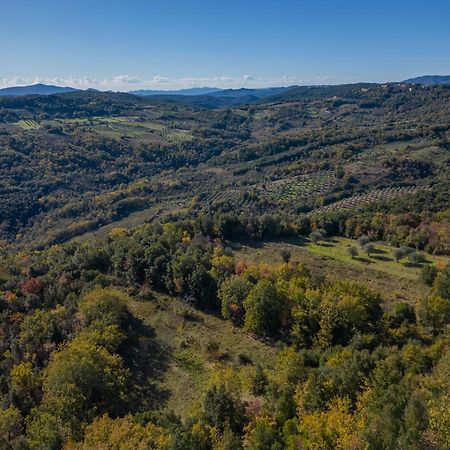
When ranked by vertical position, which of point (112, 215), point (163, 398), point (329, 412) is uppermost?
point (329, 412)

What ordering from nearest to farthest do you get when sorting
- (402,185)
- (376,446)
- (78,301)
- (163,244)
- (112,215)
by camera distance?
(376,446), (78,301), (163,244), (402,185), (112,215)

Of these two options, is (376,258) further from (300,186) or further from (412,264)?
(300,186)

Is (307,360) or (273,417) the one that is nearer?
(273,417)

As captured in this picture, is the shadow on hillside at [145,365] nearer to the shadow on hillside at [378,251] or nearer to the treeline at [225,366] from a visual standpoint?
the treeline at [225,366]

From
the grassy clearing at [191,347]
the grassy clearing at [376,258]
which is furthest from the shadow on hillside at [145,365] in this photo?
the grassy clearing at [376,258]

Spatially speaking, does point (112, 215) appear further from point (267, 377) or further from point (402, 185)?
point (267, 377)

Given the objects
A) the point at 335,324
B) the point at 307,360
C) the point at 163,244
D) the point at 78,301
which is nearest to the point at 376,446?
the point at 307,360

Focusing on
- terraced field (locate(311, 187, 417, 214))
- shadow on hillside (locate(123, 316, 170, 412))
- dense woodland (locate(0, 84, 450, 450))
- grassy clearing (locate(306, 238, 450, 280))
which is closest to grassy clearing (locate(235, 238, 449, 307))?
grassy clearing (locate(306, 238, 450, 280))
